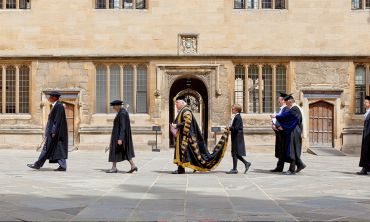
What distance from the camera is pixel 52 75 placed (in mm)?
22656

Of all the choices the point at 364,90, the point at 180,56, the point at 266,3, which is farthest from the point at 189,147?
the point at 364,90

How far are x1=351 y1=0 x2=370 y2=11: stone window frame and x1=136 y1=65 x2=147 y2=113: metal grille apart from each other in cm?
832

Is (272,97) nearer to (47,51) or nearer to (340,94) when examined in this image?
(340,94)

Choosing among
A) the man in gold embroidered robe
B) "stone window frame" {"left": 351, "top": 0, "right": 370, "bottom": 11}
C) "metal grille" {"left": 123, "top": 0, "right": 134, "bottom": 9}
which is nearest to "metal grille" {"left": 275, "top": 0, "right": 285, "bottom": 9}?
"stone window frame" {"left": 351, "top": 0, "right": 370, "bottom": 11}

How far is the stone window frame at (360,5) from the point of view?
2298 centimetres

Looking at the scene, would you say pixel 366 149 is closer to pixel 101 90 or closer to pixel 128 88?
pixel 128 88

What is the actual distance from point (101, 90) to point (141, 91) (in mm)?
1519

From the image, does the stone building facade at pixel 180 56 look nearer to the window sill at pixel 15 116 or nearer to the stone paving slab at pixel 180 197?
the window sill at pixel 15 116

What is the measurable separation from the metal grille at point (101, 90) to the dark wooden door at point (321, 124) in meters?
7.86

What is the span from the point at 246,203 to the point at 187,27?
611 inches

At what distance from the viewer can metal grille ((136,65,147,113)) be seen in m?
22.8

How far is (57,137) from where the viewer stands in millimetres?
12938

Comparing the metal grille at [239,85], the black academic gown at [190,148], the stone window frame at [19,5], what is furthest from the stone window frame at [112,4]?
the black academic gown at [190,148]

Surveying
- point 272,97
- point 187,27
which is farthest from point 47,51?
point 272,97
